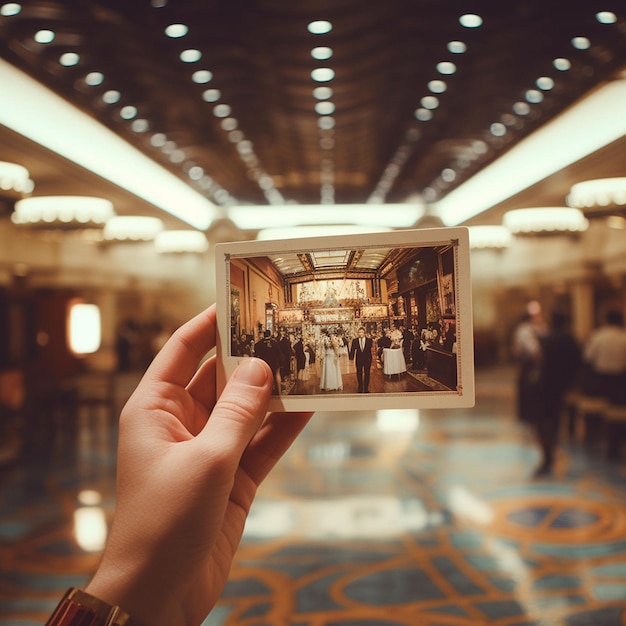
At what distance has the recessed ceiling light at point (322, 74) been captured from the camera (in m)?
3.43

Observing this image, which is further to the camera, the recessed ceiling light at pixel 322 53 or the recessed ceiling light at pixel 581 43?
the recessed ceiling light at pixel 322 53

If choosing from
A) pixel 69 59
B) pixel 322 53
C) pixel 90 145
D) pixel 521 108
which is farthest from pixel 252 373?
pixel 90 145

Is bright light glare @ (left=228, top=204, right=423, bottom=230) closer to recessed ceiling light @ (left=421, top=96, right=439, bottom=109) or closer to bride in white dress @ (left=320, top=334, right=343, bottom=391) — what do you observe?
recessed ceiling light @ (left=421, top=96, right=439, bottom=109)

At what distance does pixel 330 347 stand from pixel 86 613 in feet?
1.54

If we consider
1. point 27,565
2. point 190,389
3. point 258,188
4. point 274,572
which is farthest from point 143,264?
point 190,389

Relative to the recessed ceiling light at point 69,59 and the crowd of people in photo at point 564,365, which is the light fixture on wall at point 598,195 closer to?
the crowd of people in photo at point 564,365

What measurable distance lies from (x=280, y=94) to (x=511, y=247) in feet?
14.6

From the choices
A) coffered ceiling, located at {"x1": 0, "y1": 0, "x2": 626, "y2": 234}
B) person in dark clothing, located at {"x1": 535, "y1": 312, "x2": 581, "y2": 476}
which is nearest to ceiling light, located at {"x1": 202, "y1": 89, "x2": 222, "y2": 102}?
coffered ceiling, located at {"x1": 0, "y1": 0, "x2": 626, "y2": 234}

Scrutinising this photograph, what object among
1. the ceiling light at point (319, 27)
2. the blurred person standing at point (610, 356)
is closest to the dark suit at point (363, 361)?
the ceiling light at point (319, 27)

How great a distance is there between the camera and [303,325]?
983mm

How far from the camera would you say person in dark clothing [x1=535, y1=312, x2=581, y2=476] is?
4.75m

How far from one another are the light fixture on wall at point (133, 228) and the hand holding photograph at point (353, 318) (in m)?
5.01

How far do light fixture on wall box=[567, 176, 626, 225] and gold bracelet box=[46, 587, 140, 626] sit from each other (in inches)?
174

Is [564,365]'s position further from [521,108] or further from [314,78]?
[314,78]
